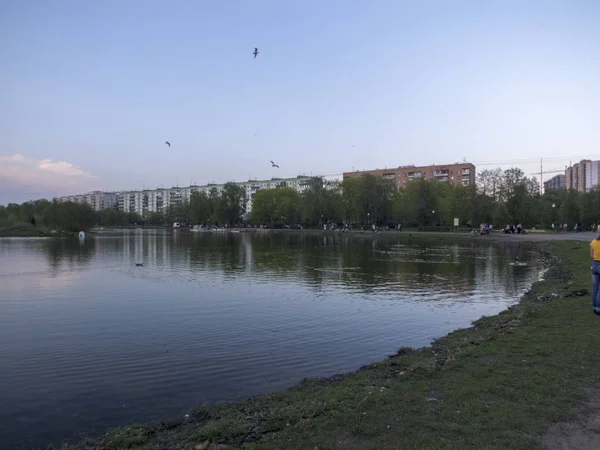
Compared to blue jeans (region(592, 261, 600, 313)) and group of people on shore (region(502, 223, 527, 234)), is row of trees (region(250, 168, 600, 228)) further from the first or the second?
blue jeans (region(592, 261, 600, 313))

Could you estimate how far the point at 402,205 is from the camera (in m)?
111

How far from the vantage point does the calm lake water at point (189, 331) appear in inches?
360

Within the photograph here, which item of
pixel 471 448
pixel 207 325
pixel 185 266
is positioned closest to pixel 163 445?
pixel 471 448

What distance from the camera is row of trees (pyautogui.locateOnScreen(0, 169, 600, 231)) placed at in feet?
292

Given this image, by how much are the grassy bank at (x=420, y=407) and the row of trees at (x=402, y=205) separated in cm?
8324

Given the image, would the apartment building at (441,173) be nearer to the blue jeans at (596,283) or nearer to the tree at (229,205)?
the tree at (229,205)

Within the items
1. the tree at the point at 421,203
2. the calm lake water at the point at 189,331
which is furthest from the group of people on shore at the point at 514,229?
the calm lake water at the point at 189,331

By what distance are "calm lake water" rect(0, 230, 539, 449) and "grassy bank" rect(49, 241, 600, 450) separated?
128cm

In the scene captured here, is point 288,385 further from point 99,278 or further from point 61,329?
point 99,278

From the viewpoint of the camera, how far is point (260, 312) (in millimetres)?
18031

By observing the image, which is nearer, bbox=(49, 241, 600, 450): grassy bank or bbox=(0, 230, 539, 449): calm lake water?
bbox=(49, 241, 600, 450): grassy bank

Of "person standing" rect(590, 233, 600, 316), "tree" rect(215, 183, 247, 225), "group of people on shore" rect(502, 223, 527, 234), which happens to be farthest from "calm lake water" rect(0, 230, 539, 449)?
"tree" rect(215, 183, 247, 225)

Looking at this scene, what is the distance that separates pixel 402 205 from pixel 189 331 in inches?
3951

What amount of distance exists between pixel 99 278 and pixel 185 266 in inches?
320
